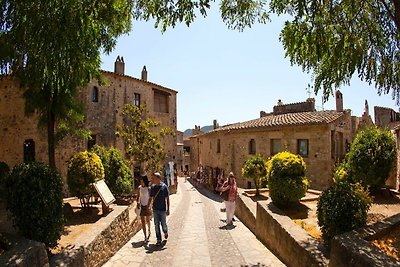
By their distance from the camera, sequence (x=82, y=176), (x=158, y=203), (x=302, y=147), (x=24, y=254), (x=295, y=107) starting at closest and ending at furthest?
(x=24, y=254), (x=158, y=203), (x=82, y=176), (x=302, y=147), (x=295, y=107)

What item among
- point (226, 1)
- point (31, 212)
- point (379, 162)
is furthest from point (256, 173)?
point (31, 212)

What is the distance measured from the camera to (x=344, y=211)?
5.83 m

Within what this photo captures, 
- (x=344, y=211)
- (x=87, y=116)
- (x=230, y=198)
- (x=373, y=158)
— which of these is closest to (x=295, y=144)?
(x=373, y=158)

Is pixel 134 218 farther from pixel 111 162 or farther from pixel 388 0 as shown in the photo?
pixel 388 0

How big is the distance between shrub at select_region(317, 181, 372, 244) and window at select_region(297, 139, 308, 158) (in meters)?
13.2

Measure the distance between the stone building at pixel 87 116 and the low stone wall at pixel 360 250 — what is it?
16.1m

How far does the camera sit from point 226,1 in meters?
8.00

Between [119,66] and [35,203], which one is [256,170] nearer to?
[35,203]

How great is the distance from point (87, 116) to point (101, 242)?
49.1ft

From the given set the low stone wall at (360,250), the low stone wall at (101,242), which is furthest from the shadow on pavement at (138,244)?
the low stone wall at (360,250)

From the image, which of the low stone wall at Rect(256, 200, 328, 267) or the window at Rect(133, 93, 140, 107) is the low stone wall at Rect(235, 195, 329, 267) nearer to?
the low stone wall at Rect(256, 200, 328, 267)

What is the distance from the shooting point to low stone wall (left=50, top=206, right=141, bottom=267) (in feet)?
18.6

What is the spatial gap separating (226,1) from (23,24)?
15.3 feet

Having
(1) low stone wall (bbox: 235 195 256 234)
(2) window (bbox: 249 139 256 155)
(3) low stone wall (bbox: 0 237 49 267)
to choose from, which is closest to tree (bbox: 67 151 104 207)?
(3) low stone wall (bbox: 0 237 49 267)
